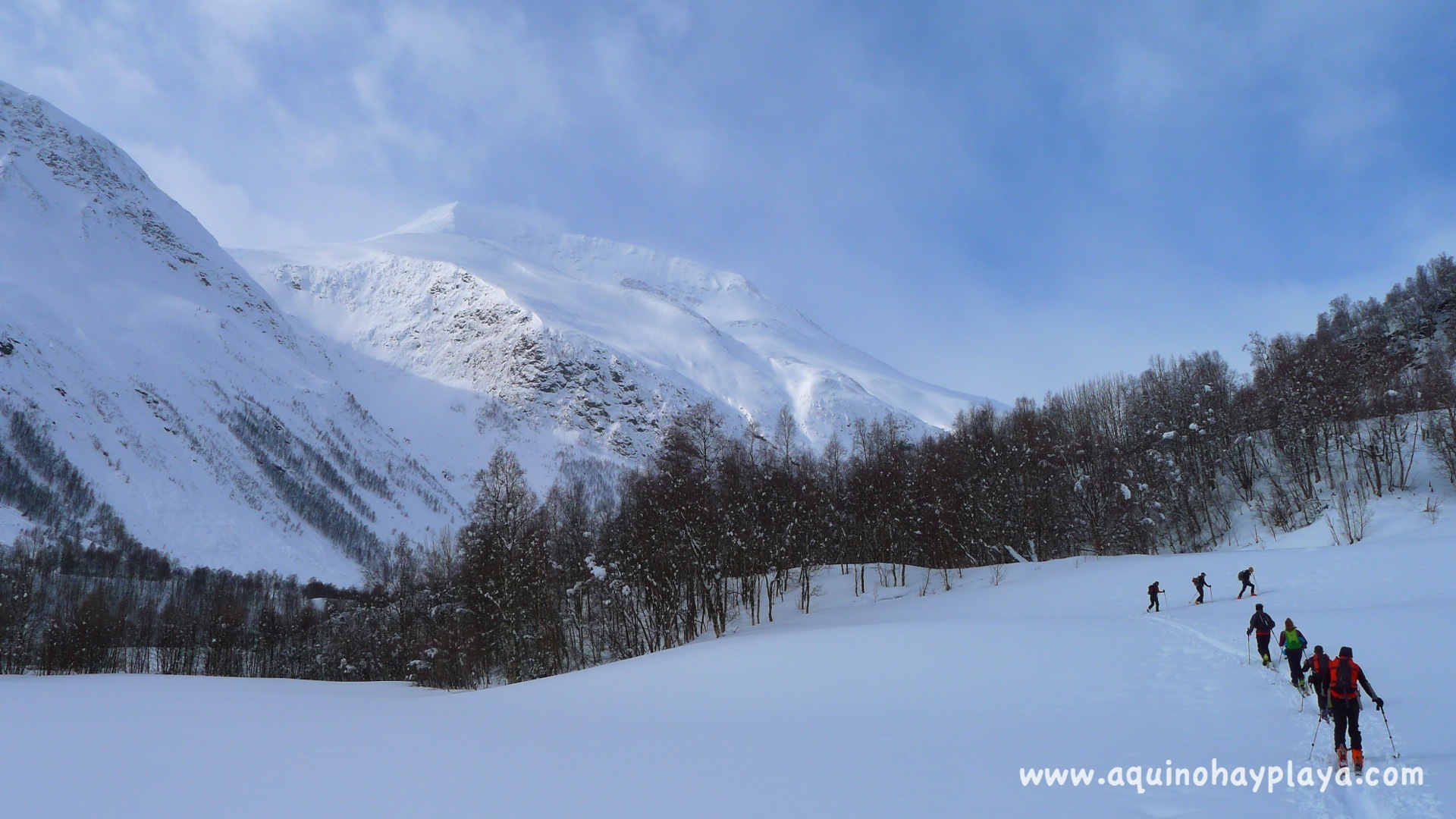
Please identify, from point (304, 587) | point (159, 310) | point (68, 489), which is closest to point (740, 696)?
point (304, 587)

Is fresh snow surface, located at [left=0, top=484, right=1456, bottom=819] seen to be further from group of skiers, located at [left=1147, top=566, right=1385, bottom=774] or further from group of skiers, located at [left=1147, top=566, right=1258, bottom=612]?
group of skiers, located at [left=1147, top=566, right=1258, bottom=612]

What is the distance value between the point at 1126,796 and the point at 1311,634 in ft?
48.1

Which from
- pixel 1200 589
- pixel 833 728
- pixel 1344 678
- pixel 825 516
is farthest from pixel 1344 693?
pixel 825 516

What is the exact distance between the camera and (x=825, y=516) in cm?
4769

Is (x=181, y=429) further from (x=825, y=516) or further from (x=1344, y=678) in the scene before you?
(x=1344, y=678)

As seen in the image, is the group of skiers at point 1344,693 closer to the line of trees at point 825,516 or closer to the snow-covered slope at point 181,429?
the line of trees at point 825,516

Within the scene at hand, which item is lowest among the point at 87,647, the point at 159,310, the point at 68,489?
the point at 87,647

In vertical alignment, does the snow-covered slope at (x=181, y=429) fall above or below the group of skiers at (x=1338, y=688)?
above

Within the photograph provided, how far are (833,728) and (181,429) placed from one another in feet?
609

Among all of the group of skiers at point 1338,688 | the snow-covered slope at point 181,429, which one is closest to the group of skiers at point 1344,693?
the group of skiers at point 1338,688

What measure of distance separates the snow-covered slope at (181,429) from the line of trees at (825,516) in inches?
2413

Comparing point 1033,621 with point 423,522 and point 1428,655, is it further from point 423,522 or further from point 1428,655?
point 423,522

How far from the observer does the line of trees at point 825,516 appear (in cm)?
3912

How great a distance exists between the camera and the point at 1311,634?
1870 cm
